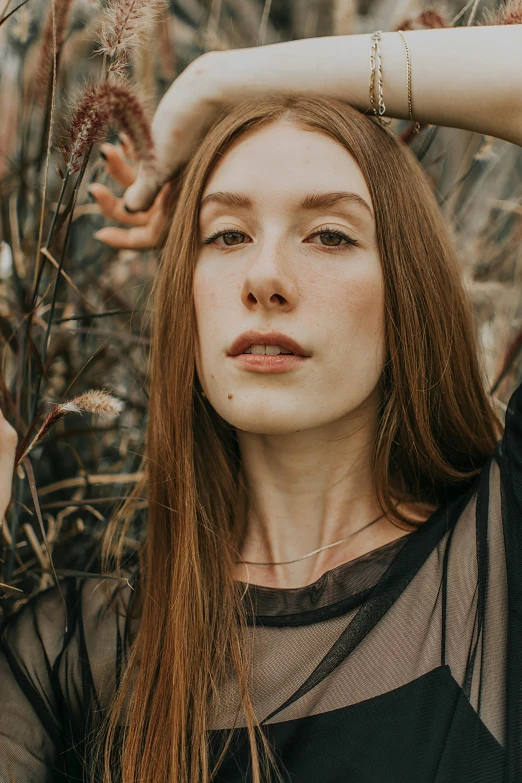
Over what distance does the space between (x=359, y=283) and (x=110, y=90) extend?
620mm

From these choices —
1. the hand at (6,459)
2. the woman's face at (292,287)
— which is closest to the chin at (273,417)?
the woman's face at (292,287)

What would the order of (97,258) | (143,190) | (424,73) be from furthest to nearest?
(97,258) < (143,190) < (424,73)

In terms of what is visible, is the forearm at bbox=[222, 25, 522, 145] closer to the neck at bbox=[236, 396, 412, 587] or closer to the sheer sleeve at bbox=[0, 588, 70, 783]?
the neck at bbox=[236, 396, 412, 587]

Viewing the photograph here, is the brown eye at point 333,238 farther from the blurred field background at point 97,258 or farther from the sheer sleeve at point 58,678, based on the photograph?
the sheer sleeve at point 58,678

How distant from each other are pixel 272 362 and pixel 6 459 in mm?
545

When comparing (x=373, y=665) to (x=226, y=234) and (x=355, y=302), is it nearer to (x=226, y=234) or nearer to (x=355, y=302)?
(x=355, y=302)

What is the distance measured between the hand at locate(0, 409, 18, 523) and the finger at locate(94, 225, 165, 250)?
0.64 m

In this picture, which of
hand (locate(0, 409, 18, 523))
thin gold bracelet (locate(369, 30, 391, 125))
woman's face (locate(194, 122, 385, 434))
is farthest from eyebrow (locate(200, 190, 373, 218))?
hand (locate(0, 409, 18, 523))

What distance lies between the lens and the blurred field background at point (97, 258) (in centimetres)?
187

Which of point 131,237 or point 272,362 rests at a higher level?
point 131,237

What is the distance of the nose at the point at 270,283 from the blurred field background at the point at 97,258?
440 mm

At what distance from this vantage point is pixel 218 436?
73.2 inches

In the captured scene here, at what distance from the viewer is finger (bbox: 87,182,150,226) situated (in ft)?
5.98

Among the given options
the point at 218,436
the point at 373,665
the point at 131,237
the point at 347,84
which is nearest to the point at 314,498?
the point at 218,436
